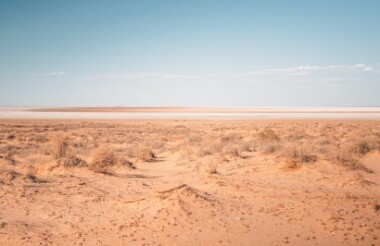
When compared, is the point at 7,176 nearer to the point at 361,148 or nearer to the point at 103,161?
the point at 103,161

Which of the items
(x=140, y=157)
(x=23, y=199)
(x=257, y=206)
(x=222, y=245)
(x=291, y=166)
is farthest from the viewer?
(x=140, y=157)

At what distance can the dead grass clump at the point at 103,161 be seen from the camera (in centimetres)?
1471

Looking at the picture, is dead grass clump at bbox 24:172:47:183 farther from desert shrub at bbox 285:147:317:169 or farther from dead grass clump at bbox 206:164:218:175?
desert shrub at bbox 285:147:317:169

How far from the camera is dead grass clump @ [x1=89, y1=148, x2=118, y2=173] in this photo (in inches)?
579

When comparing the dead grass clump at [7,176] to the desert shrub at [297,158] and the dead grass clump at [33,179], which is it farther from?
the desert shrub at [297,158]

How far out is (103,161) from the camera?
50.4 ft

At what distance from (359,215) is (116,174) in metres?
8.75

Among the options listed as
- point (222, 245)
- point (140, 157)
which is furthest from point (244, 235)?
point (140, 157)

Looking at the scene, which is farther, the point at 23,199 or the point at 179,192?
the point at 23,199

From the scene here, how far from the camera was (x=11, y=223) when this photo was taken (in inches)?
339

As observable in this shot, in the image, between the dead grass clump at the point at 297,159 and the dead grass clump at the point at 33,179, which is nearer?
the dead grass clump at the point at 33,179

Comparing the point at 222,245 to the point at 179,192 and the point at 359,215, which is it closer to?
the point at 179,192

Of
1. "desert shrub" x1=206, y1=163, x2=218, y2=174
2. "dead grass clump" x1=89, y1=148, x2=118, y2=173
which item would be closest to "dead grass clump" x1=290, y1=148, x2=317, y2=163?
"desert shrub" x1=206, y1=163, x2=218, y2=174

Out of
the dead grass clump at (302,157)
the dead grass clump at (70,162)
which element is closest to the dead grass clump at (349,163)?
the dead grass clump at (302,157)
